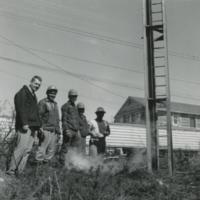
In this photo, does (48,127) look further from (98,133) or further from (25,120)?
(98,133)

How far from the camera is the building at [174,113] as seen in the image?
41.8m

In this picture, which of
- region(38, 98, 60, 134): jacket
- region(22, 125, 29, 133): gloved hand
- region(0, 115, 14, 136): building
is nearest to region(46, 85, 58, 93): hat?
region(38, 98, 60, 134): jacket

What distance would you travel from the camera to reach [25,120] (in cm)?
598

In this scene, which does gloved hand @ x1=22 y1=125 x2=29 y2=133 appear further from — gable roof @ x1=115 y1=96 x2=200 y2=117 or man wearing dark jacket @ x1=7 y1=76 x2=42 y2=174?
gable roof @ x1=115 y1=96 x2=200 y2=117

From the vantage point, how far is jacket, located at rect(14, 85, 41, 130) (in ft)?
19.8

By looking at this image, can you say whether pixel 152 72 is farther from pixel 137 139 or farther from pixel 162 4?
pixel 137 139

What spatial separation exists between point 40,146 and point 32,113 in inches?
49.5

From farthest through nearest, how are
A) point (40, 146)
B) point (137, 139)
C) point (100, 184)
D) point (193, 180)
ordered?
1. point (137, 139)
2. point (40, 146)
3. point (193, 180)
4. point (100, 184)

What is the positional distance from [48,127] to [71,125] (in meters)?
0.64

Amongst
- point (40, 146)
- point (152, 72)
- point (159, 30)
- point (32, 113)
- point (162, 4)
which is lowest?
point (40, 146)

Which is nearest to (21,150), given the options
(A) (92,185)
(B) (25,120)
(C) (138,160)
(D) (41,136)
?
(B) (25,120)

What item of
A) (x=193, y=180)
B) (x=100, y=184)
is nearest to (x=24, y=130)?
(x=100, y=184)

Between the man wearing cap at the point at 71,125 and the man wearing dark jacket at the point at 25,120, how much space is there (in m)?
1.51

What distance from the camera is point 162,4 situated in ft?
32.7
